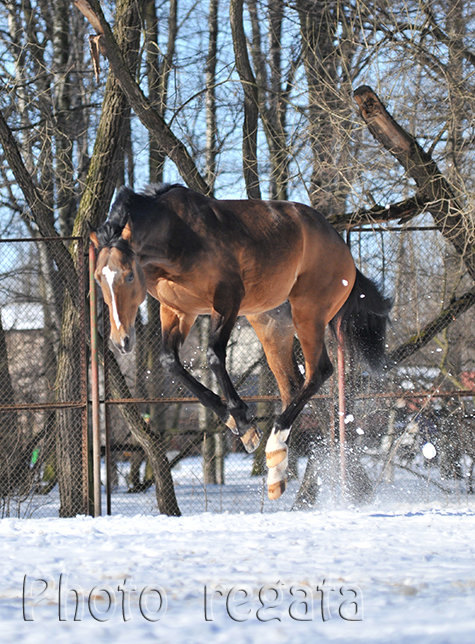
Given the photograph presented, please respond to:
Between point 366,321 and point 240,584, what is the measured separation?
10.4ft

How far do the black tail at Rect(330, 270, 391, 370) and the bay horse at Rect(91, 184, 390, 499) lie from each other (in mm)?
137

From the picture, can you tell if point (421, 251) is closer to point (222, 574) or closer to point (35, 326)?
point (222, 574)

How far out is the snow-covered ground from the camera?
7.72ft

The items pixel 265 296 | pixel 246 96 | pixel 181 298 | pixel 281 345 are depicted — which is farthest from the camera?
pixel 246 96

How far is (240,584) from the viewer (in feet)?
9.69

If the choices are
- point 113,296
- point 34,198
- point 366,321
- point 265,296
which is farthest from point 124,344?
point 34,198

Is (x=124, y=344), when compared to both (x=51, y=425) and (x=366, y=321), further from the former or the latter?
(x=51, y=425)

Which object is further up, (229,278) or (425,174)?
(425,174)

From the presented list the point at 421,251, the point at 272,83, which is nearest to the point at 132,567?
the point at 421,251

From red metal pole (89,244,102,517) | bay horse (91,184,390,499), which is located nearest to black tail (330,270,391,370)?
bay horse (91,184,390,499)

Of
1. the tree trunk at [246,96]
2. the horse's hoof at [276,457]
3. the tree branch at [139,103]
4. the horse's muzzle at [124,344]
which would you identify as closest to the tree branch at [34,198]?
the tree branch at [139,103]

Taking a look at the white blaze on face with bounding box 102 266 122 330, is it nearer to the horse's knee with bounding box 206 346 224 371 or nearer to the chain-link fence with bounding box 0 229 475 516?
the horse's knee with bounding box 206 346 224 371

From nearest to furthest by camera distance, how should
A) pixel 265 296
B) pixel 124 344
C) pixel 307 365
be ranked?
pixel 124 344, pixel 265 296, pixel 307 365

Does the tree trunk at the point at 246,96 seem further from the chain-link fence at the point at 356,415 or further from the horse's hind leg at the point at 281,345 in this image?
the horse's hind leg at the point at 281,345
